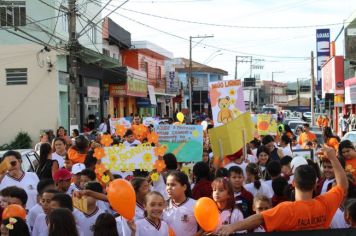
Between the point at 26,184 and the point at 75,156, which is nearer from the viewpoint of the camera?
the point at 26,184

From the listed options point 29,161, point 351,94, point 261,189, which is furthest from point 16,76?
point 261,189

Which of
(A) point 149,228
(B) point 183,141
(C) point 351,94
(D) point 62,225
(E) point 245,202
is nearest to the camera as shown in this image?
(D) point 62,225

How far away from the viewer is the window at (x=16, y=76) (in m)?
25.6

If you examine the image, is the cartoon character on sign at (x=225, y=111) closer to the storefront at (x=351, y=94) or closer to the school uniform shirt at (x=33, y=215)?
the school uniform shirt at (x=33, y=215)

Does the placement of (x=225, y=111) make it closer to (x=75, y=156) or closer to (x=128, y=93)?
(x=75, y=156)

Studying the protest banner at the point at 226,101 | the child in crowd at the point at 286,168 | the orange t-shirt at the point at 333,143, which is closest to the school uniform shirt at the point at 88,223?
the child in crowd at the point at 286,168

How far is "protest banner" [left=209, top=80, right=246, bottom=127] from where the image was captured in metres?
11.2

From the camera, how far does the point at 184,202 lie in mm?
5461

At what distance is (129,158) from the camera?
7285 mm

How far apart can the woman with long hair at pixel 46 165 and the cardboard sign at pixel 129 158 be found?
1.50 m

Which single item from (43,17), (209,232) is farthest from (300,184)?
(43,17)

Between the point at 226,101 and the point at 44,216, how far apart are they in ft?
20.6

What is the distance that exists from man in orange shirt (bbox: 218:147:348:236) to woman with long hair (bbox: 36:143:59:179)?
4.83m

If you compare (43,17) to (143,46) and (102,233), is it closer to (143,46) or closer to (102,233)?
(143,46)
